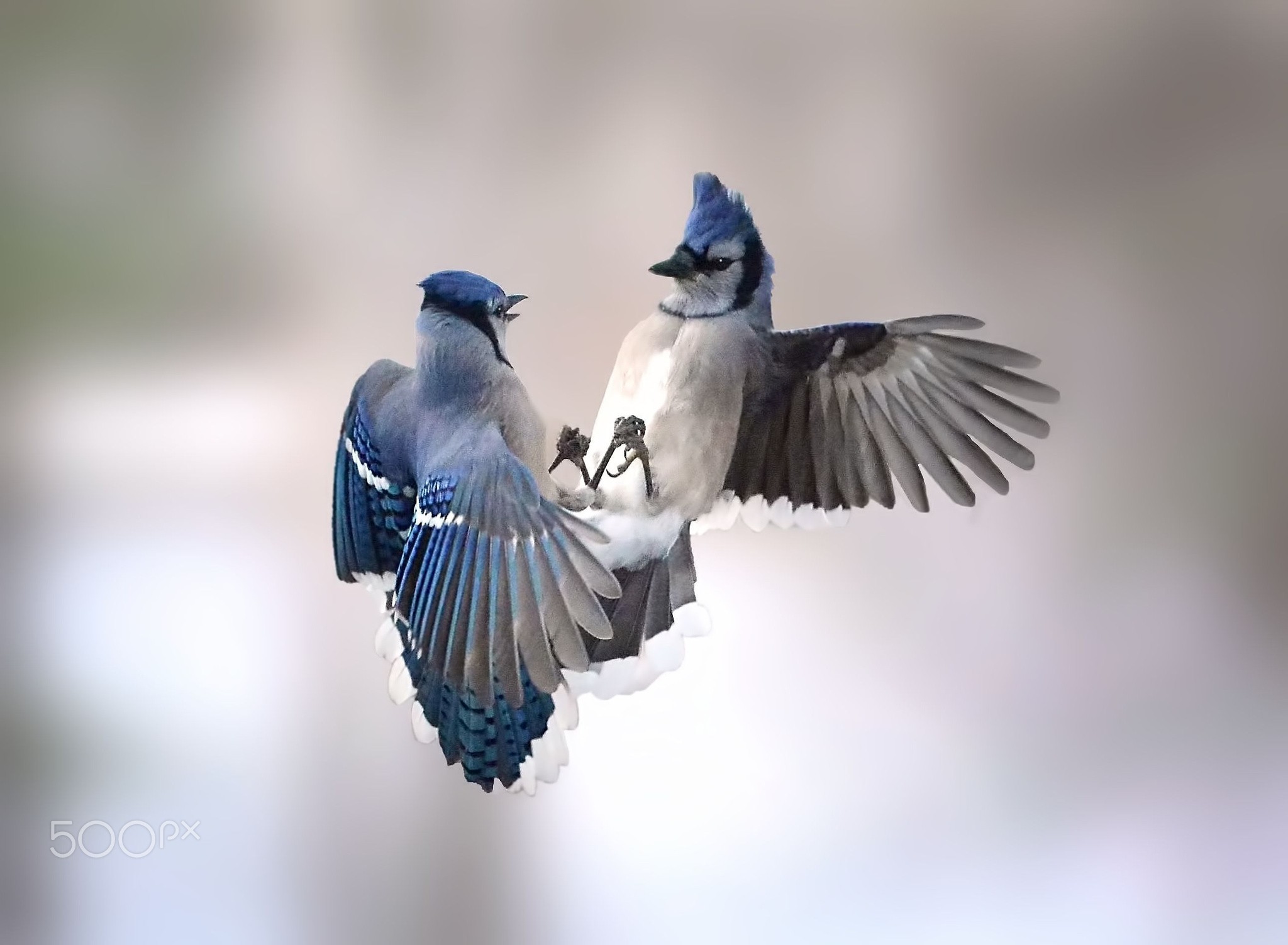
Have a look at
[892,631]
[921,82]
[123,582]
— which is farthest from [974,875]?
[123,582]

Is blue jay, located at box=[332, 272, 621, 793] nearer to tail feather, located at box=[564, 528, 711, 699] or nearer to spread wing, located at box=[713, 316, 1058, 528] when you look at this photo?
tail feather, located at box=[564, 528, 711, 699]

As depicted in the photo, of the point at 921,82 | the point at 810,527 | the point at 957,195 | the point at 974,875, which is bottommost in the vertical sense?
the point at 974,875

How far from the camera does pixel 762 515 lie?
1.38 metres

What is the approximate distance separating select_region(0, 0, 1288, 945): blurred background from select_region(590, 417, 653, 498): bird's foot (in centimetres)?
19

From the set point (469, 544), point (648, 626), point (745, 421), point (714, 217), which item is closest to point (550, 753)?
point (648, 626)

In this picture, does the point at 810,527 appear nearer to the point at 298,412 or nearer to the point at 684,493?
the point at 684,493

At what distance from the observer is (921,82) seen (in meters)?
1.41

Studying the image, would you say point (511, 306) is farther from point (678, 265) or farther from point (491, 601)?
point (491, 601)

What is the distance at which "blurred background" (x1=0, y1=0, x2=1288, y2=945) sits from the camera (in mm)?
1394

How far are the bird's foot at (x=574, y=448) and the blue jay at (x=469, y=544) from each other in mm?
27

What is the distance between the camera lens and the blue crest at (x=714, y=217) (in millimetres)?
1360

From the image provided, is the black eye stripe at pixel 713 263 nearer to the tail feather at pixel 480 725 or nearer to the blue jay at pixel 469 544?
the blue jay at pixel 469 544

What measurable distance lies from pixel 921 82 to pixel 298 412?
3.00 ft

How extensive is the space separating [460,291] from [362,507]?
0.97 ft
